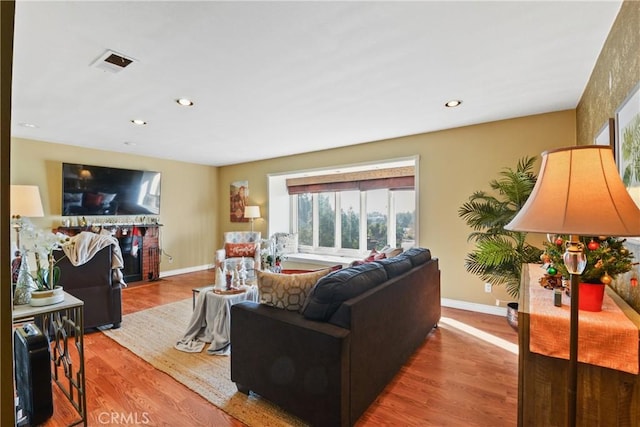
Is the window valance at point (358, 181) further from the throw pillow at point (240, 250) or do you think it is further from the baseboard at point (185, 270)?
the baseboard at point (185, 270)

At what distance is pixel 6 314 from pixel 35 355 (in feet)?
6.01

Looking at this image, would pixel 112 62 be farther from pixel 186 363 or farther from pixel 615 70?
pixel 615 70

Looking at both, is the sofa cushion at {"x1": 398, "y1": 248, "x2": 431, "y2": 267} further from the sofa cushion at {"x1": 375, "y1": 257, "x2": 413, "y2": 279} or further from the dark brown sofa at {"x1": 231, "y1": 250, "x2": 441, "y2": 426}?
the dark brown sofa at {"x1": 231, "y1": 250, "x2": 441, "y2": 426}

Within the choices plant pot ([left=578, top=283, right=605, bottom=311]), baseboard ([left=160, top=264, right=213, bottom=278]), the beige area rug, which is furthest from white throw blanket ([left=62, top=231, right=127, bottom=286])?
plant pot ([left=578, top=283, right=605, bottom=311])

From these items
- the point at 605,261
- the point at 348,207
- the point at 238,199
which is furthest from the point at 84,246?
the point at 605,261

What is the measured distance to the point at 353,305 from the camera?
5.36 feet

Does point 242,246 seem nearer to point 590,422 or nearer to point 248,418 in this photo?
point 248,418

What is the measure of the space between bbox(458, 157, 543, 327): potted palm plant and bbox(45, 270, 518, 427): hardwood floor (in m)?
0.64

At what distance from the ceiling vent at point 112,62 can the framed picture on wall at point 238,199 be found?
4.03 meters

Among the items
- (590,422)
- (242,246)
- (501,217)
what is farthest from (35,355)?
(501,217)

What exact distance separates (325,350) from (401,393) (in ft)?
3.03

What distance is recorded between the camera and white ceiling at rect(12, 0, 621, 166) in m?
1.65

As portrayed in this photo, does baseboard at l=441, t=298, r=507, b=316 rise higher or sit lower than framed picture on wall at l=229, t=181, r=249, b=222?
lower

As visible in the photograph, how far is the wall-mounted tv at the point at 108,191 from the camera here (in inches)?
180
